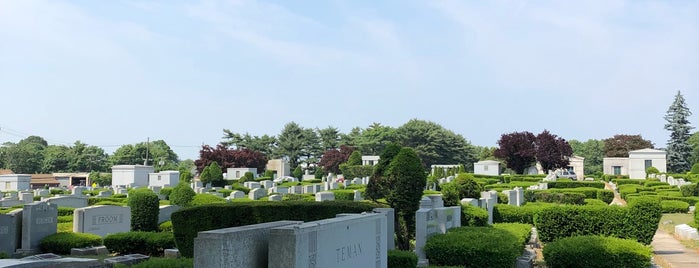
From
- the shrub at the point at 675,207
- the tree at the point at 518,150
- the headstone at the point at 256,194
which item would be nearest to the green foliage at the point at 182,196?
the headstone at the point at 256,194

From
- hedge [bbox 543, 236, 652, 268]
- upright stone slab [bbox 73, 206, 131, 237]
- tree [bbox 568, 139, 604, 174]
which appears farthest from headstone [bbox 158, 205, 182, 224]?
tree [bbox 568, 139, 604, 174]

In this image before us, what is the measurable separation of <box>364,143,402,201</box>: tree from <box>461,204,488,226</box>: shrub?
9.51 feet

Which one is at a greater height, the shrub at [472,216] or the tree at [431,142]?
the tree at [431,142]

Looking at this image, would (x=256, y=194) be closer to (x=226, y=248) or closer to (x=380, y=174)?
(x=380, y=174)

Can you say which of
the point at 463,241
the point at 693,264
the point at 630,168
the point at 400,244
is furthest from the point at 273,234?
the point at 630,168

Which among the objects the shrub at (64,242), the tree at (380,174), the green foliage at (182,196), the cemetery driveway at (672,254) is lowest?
the cemetery driveway at (672,254)

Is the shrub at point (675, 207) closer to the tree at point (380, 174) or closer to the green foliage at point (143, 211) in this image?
the tree at point (380, 174)

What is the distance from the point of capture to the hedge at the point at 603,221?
15266 mm

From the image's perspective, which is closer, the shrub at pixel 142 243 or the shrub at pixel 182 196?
the shrub at pixel 142 243

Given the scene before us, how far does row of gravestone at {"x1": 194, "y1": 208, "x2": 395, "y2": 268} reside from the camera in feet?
15.0

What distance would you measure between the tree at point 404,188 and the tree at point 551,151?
1980 inches

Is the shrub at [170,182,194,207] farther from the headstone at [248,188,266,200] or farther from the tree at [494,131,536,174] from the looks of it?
the tree at [494,131,536,174]

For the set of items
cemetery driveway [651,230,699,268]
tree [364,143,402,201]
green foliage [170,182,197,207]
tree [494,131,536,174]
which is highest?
tree [494,131,536,174]

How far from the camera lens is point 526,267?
1250 centimetres
